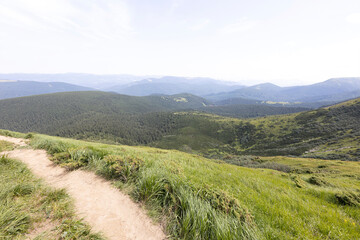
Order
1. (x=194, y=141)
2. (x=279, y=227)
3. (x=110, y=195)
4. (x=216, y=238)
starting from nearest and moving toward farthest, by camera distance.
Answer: (x=216, y=238)
(x=279, y=227)
(x=110, y=195)
(x=194, y=141)

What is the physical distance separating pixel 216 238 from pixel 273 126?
589 feet

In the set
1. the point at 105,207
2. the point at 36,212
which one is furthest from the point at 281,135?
the point at 36,212

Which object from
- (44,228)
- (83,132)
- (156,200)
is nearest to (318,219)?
(156,200)

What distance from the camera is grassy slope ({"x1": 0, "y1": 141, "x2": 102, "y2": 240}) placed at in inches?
110

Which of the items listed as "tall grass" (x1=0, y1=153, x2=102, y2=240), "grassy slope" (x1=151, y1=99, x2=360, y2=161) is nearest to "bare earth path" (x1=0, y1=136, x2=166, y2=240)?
"tall grass" (x1=0, y1=153, x2=102, y2=240)

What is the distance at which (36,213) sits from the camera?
11.1 ft

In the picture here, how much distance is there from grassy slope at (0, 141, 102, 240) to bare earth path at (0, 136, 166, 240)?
1.11ft

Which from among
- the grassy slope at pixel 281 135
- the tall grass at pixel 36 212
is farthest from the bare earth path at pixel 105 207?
the grassy slope at pixel 281 135

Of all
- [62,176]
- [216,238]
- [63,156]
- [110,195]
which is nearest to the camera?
[216,238]

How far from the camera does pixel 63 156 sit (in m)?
7.41

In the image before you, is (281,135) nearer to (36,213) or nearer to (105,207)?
(105,207)

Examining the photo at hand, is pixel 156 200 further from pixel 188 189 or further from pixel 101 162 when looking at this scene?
pixel 101 162

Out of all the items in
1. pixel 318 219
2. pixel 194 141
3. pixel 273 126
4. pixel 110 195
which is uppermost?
pixel 318 219

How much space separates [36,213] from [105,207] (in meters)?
1.52
